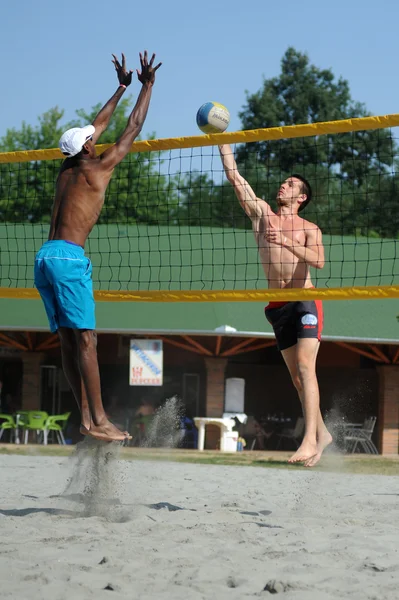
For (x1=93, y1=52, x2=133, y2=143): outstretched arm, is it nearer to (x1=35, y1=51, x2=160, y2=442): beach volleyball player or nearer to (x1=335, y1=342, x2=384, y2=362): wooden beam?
(x1=35, y1=51, x2=160, y2=442): beach volleyball player

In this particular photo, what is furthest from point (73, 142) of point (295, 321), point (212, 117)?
point (295, 321)

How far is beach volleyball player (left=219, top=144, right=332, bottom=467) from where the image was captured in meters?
6.57

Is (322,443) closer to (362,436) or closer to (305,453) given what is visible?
(305,453)

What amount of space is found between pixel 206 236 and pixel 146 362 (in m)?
5.06

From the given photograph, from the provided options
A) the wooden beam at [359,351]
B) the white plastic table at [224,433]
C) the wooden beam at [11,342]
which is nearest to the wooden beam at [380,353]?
the wooden beam at [359,351]

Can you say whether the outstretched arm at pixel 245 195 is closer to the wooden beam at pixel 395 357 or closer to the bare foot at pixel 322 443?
the bare foot at pixel 322 443

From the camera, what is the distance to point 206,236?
22.9m

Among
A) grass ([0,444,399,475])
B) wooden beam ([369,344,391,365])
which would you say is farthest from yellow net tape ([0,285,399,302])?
wooden beam ([369,344,391,365])

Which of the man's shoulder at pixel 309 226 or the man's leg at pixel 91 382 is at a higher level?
the man's shoulder at pixel 309 226

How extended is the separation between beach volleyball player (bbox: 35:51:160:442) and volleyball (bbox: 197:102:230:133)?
0.90 m

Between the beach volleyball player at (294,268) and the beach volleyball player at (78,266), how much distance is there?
50.4 inches

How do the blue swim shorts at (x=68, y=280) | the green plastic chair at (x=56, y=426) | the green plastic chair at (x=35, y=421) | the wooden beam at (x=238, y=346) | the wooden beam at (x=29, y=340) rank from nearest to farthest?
the blue swim shorts at (x=68, y=280) < the green plastic chair at (x=35, y=421) < the green plastic chair at (x=56, y=426) < the wooden beam at (x=238, y=346) < the wooden beam at (x=29, y=340)

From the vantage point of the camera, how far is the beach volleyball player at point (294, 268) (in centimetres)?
657

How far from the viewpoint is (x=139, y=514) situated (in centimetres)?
623
